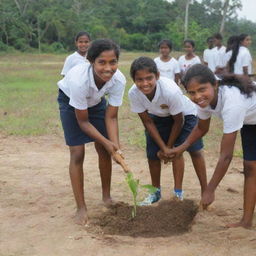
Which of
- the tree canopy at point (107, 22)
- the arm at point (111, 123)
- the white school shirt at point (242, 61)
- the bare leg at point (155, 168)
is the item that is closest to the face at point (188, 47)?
the white school shirt at point (242, 61)

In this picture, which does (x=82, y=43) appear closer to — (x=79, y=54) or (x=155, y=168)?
(x=79, y=54)

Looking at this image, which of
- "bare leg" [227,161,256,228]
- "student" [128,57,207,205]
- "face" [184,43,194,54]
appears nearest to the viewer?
"bare leg" [227,161,256,228]

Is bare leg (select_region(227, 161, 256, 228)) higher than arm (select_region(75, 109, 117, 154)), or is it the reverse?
arm (select_region(75, 109, 117, 154))

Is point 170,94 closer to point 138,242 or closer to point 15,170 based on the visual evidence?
point 138,242

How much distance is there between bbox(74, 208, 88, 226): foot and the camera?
3.73 meters

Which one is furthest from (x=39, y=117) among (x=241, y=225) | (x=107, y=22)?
(x=107, y=22)

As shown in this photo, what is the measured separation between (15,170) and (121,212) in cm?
192

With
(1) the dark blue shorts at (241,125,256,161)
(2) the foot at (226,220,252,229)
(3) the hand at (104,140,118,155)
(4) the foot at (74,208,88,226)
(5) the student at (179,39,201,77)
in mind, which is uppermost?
(5) the student at (179,39,201,77)

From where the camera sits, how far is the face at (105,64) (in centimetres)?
356

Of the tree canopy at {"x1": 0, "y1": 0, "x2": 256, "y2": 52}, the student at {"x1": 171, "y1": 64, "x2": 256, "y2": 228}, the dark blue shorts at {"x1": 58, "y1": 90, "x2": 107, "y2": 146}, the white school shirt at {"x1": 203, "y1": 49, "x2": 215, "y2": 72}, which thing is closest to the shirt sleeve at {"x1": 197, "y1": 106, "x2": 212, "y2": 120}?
the student at {"x1": 171, "y1": 64, "x2": 256, "y2": 228}

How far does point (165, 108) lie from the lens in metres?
3.93

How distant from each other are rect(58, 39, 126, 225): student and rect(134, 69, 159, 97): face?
203 mm

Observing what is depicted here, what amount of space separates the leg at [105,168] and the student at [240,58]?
3880 millimetres

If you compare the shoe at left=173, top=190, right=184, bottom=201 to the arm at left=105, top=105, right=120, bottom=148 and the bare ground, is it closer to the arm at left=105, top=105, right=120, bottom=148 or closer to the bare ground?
the bare ground
